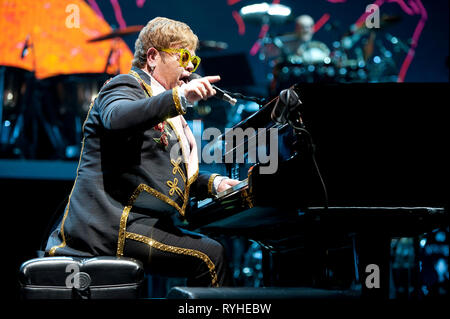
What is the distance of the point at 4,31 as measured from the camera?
18.2ft

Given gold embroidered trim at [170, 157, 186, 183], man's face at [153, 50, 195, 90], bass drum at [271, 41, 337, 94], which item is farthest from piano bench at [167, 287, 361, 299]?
bass drum at [271, 41, 337, 94]

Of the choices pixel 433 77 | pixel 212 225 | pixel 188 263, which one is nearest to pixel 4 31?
pixel 212 225

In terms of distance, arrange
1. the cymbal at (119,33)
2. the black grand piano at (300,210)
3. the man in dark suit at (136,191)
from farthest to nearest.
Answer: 1. the cymbal at (119,33)
2. the man in dark suit at (136,191)
3. the black grand piano at (300,210)

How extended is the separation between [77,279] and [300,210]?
2.71ft

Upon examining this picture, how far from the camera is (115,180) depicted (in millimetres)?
2068

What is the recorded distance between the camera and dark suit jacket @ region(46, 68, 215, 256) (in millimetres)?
2004

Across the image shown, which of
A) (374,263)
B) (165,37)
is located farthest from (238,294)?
(165,37)

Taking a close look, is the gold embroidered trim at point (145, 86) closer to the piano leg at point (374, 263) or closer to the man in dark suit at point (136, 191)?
the man in dark suit at point (136, 191)

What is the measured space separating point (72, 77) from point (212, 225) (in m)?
3.09

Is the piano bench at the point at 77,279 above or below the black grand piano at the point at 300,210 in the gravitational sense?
below

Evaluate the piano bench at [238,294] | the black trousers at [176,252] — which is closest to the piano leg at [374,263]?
the piano bench at [238,294]

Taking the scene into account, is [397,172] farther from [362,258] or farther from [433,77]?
[433,77]

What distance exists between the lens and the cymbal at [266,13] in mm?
6254

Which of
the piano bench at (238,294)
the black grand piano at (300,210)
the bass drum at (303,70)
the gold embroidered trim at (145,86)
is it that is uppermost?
the bass drum at (303,70)
